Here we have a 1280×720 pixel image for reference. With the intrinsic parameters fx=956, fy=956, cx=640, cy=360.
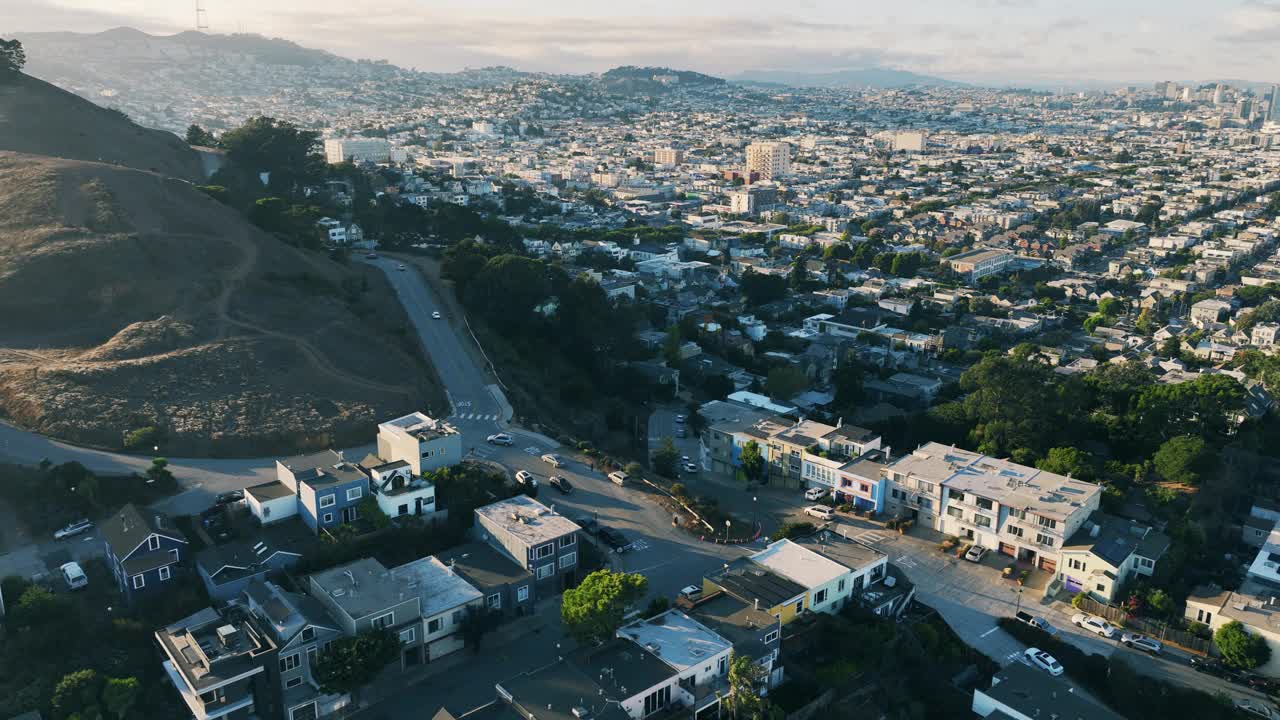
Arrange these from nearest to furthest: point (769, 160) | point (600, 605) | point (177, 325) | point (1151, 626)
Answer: point (600, 605), point (1151, 626), point (177, 325), point (769, 160)

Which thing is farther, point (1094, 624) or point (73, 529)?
point (1094, 624)

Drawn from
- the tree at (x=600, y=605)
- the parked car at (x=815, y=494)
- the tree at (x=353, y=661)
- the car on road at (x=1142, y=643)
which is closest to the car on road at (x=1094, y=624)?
the car on road at (x=1142, y=643)

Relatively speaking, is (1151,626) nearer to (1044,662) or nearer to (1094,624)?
(1094,624)

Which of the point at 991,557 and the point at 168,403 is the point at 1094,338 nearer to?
the point at 991,557

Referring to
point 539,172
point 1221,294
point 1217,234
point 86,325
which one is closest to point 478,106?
Answer: point 539,172

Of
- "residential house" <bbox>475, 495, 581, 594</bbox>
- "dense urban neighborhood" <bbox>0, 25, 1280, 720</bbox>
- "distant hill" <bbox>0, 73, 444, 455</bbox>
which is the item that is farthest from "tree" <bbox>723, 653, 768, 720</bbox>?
"distant hill" <bbox>0, 73, 444, 455</bbox>

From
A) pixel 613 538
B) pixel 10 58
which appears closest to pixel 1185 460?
pixel 613 538

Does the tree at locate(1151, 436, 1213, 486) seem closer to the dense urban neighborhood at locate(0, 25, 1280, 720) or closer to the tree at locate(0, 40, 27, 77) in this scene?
the dense urban neighborhood at locate(0, 25, 1280, 720)

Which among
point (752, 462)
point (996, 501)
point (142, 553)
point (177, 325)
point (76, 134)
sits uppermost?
point (76, 134)
